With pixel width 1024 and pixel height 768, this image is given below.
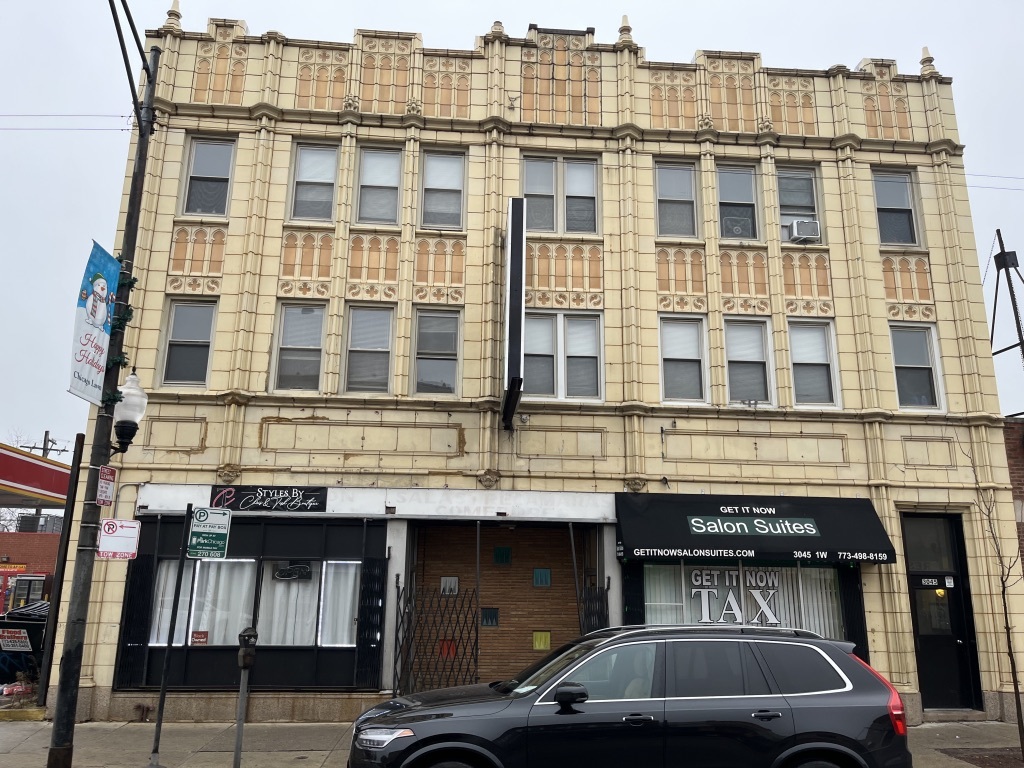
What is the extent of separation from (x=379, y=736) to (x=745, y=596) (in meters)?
8.09

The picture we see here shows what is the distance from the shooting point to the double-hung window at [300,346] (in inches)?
523

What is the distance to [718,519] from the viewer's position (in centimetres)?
1263

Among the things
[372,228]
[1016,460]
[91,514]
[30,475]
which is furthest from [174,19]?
[1016,460]

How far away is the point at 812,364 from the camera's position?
46.0ft

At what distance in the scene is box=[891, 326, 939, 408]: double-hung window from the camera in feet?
45.7

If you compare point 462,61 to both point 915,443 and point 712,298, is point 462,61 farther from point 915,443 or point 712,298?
point 915,443

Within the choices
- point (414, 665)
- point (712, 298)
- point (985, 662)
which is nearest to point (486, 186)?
point (712, 298)

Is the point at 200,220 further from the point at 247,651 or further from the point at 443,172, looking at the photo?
the point at 247,651

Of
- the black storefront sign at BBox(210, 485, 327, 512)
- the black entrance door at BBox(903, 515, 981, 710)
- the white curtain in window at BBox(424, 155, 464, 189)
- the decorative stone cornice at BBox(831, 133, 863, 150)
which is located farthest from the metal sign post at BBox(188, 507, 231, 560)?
the decorative stone cornice at BBox(831, 133, 863, 150)

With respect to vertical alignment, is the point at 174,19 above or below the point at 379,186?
above

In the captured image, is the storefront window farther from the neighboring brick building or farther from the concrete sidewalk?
the neighboring brick building

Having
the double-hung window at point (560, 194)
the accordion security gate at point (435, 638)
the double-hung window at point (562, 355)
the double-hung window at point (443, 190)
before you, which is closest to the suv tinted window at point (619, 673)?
the accordion security gate at point (435, 638)

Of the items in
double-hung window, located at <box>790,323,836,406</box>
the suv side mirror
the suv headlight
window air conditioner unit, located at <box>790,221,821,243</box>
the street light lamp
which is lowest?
the suv headlight

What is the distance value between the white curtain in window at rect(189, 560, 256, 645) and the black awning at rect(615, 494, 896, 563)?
598 centimetres
